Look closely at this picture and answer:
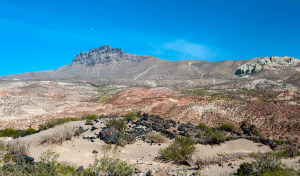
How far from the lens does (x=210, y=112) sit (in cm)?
2211

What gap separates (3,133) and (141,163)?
14308mm

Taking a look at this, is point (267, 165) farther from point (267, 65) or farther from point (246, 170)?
point (267, 65)

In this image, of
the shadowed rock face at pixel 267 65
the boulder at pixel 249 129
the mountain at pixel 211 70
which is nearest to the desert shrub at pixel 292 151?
the boulder at pixel 249 129

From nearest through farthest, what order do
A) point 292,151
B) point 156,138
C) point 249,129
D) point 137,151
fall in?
point 292,151 < point 137,151 < point 156,138 < point 249,129

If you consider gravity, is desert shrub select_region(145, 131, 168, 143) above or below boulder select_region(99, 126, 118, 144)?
below

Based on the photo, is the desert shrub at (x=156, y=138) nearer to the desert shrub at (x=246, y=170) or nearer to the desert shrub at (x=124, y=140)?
the desert shrub at (x=124, y=140)

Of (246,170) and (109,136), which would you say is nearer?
(246,170)

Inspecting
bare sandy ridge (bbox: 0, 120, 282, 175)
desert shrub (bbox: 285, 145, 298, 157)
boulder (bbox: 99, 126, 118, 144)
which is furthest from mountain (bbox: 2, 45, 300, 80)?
boulder (bbox: 99, 126, 118, 144)

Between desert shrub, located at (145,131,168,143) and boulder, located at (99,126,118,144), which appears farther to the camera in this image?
desert shrub, located at (145,131,168,143)

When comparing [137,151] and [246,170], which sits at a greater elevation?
[246,170]

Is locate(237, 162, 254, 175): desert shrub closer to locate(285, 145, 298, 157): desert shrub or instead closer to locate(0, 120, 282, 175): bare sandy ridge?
locate(0, 120, 282, 175): bare sandy ridge

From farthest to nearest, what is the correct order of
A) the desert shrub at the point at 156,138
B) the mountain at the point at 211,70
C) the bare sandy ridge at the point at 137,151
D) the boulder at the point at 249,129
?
the mountain at the point at 211,70
the boulder at the point at 249,129
the desert shrub at the point at 156,138
the bare sandy ridge at the point at 137,151

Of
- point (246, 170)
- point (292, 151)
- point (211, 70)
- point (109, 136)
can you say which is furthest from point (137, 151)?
point (211, 70)

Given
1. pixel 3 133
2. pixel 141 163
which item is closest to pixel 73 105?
pixel 3 133
